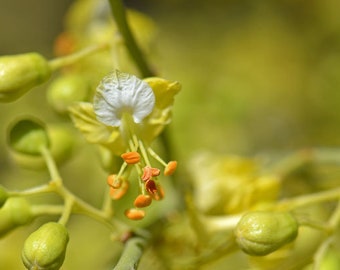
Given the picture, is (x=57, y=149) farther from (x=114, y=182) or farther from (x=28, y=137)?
(x=114, y=182)

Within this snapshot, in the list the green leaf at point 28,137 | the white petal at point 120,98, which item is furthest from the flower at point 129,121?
the green leaf at point 28,137

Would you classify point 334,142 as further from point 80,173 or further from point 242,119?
point 80,173

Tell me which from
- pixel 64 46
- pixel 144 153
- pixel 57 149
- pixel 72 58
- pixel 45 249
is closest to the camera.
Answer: pixel 45 249

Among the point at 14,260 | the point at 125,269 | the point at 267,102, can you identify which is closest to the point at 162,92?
the point at 125,269

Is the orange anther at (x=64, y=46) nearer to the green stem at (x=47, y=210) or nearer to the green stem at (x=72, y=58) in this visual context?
the green stem at (x=72, y=58)

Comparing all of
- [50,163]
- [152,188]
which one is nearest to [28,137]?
[50,163]
